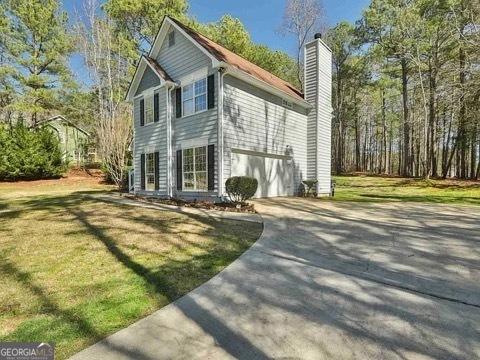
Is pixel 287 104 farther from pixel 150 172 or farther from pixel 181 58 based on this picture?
pixel 150 172

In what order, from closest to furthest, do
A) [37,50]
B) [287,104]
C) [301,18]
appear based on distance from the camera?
[287,104] → [301,18] → [37,50]

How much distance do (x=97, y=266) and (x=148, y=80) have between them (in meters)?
12.2

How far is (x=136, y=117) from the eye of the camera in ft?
53.8

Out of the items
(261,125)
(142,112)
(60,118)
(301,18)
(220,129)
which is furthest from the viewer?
(60,118)

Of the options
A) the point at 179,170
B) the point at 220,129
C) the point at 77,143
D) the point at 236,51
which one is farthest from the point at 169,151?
the point at 77,143

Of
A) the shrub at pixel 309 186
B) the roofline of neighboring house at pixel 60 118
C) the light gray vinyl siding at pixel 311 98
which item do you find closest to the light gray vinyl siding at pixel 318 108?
the light gray vinyl siding at pixel 311 98

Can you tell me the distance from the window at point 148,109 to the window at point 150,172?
1745 millimetres

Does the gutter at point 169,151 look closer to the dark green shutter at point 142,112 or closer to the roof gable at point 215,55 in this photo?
the roof gable at point 215,55

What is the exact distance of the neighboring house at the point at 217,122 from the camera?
12.1 m

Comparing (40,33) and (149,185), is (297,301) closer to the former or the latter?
(149,185)

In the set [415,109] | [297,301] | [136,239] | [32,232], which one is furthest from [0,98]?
[415,109]

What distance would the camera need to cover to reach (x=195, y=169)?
12914mm

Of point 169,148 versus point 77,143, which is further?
point 77,143

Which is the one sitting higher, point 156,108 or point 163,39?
point 163,39
